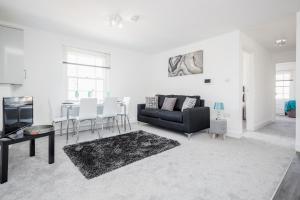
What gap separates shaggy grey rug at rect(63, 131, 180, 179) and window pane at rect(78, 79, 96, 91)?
181 cm

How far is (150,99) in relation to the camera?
15.7ft

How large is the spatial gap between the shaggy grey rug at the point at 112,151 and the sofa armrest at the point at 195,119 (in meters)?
0.51

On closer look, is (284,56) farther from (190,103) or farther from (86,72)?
(86,72)

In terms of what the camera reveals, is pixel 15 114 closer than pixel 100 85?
Yes

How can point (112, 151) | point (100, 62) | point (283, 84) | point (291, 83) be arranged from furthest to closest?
point (283, 84), point (291, 83), point (100, 62), point (112, 151)

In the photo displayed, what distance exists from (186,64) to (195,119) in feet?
6.51

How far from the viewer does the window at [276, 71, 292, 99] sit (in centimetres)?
686

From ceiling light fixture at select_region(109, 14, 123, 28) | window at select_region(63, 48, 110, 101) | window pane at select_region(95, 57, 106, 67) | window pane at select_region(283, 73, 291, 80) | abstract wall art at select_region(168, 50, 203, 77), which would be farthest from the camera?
window pane at select_region(283, 73, 291, 80)

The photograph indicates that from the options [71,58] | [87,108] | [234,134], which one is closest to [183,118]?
[234,134]

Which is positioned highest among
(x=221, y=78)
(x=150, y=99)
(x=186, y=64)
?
(x=186, y=64)

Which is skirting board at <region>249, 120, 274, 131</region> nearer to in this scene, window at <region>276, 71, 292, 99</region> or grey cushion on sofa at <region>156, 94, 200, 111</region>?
grey cushion on sofa at <region>156, 94, 200, 111</region>

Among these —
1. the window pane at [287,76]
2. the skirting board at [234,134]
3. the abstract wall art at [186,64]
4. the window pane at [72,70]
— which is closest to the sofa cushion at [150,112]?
the abstract wall art at [186,64]

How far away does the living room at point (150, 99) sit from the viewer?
1.68 m

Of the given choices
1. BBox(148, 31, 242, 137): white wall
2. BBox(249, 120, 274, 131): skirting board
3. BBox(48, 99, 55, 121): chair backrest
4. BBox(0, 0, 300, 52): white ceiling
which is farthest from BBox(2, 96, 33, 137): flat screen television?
BBox(249, 120, 274, 131): skirting board
